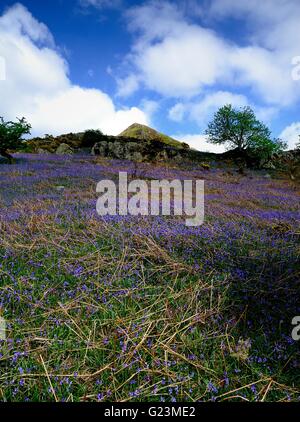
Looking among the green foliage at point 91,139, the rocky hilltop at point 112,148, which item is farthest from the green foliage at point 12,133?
the green foliage at point 91,139

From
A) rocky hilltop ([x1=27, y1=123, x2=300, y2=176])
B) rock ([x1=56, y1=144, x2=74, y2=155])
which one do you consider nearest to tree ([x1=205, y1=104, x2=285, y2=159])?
rocky hilltop ([x1=27, y1=123, x2=300, y2=176])

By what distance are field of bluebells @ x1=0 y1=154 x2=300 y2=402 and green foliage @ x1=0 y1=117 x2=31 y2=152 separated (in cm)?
1380

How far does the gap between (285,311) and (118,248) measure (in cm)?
215

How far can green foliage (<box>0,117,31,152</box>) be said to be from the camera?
16.8m

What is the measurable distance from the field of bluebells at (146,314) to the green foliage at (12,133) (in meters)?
13.8

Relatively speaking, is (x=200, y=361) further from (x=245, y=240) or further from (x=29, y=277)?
(x=245, y=240)

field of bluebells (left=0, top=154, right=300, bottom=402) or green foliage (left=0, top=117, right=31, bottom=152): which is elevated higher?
green foliage (left=0, top=117, right=31, bottom=152)

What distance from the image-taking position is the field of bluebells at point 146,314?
206 centimetres

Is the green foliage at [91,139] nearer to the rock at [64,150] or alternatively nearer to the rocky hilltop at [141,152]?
the rocky hilltop at [141,152]

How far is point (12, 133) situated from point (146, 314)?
1678cm

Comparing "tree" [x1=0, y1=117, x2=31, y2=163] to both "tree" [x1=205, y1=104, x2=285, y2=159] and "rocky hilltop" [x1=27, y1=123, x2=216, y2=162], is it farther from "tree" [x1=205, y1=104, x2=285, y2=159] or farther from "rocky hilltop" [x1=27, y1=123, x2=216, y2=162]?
"tree" [x1=205, y1=104, x2=285, y2=159]

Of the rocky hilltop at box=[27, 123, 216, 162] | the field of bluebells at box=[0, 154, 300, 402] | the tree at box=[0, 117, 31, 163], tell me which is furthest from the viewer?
the rocky hilltop at box=[27, 123, 216, 162]

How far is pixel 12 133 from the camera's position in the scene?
1678cm

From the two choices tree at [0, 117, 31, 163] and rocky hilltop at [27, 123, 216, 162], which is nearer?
tree at [0, 117, 31, 163]
